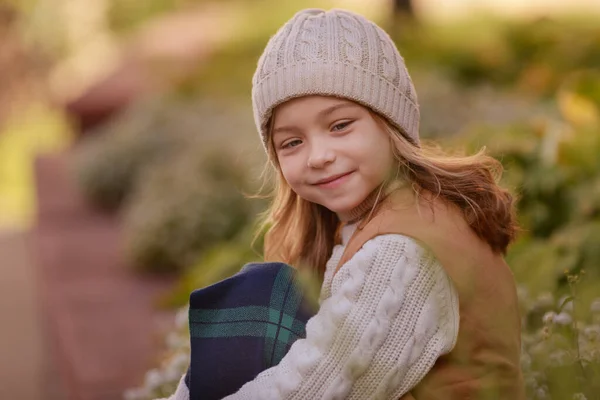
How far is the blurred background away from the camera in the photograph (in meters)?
3.76

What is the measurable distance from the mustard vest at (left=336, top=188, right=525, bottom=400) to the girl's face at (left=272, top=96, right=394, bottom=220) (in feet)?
0.31

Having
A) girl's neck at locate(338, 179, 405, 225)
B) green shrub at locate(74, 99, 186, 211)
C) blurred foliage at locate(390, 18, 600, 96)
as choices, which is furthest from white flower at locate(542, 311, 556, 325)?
blurred foliage at locate(390, 18, 600, 96)

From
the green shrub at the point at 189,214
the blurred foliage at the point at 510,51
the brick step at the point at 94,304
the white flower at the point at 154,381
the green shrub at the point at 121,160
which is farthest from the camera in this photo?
the blurred foliage at the point at 510,51

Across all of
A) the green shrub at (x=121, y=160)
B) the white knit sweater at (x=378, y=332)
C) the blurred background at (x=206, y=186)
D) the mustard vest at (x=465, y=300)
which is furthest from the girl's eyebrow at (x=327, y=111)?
the green shrub at (x=121, y=160)

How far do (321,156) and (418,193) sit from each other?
0.89ft

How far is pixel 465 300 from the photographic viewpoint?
7.62 ft

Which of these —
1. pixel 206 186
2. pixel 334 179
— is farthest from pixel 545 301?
pixel 206 186

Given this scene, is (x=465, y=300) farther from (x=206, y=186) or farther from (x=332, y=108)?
(x=206, y=186)

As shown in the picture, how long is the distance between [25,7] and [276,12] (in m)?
7.81

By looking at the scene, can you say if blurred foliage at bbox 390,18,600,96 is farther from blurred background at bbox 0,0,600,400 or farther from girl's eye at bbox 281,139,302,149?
girl's eye at bbox 281,139,302,149

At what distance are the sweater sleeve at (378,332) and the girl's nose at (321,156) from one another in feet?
0.90

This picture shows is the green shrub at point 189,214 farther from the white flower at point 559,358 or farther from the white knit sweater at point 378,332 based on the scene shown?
the white knit sweater at point 378,332

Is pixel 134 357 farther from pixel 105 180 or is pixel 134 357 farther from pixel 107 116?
pixel 107 116

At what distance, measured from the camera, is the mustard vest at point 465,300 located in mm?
2307
